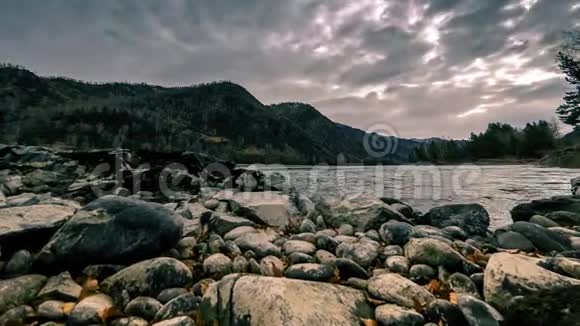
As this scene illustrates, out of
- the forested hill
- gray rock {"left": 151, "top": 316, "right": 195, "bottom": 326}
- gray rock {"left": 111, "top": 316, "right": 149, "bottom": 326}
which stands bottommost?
gray rock {"left": 111, "top": 316, "right": 149, "bottom": 326}

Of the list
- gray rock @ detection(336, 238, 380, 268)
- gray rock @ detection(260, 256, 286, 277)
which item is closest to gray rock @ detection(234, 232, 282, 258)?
gray rock @ detection(260, 256, 286, 277)

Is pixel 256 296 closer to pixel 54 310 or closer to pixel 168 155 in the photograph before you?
pixel 54 310

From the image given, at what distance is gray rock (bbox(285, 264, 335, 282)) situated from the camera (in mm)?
3688

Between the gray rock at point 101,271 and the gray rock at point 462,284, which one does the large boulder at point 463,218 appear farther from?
the gray rock at point 101,271

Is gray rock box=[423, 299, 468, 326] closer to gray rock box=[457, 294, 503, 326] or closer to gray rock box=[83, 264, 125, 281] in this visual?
gray rock box=[457, 294, 503, 326]

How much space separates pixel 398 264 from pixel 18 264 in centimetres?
559

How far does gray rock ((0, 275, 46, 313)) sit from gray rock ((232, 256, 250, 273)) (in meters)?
2.50

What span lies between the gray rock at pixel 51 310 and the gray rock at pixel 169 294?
104 cm

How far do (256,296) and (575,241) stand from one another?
653cm

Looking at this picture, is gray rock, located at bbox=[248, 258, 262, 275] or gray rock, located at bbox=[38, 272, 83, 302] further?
gray rock, located at bbox=[248, 258, 262, 275]

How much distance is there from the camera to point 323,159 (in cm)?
17800

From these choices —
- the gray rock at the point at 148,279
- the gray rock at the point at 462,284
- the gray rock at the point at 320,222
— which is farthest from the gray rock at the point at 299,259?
the gray rock at the point at 320,222

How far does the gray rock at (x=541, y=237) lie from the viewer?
5066 millimetres

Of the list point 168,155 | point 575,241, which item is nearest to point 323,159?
point 168,155
